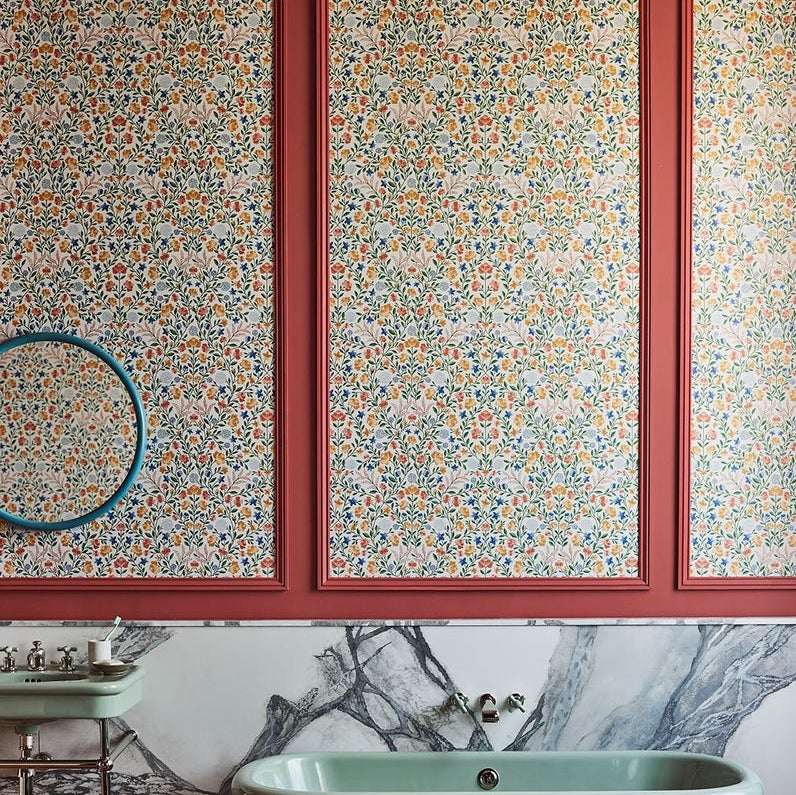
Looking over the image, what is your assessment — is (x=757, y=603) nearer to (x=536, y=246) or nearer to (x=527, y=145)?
(x=536, y=246)

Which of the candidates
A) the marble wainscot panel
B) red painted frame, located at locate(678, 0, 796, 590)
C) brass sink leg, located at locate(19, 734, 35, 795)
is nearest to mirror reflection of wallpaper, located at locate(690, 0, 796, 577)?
red painted frame, located at locate(678, 0, 796, 590)

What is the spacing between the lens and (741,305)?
277 cm

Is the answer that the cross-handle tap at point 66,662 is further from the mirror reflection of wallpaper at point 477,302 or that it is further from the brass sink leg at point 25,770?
the mirror reflection of wallpaper at point 477,302

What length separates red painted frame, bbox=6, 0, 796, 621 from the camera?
106 inches

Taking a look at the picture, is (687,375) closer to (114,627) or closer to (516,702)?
(516,702)

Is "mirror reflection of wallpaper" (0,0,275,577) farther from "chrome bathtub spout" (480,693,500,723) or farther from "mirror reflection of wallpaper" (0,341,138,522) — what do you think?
"chrome bathtub spout" (480,693,500,723)

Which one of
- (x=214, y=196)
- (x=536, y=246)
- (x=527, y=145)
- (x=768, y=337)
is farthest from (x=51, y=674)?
(x=768, y=337)

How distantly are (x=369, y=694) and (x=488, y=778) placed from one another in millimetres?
400

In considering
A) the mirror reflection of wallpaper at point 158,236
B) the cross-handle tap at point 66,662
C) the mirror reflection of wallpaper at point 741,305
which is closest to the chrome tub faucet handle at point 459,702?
the mirror reflection of wallpaper at point 158,236

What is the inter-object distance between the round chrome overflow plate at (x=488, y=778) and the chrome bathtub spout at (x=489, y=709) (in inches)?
5.2

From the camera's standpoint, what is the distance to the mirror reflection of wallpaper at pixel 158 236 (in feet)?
8.89

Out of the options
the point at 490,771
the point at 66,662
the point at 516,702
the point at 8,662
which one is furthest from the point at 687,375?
the point at 8,662

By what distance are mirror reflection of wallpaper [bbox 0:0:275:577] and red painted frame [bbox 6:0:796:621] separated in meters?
0.06

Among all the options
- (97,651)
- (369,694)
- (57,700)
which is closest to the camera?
(57,700)
